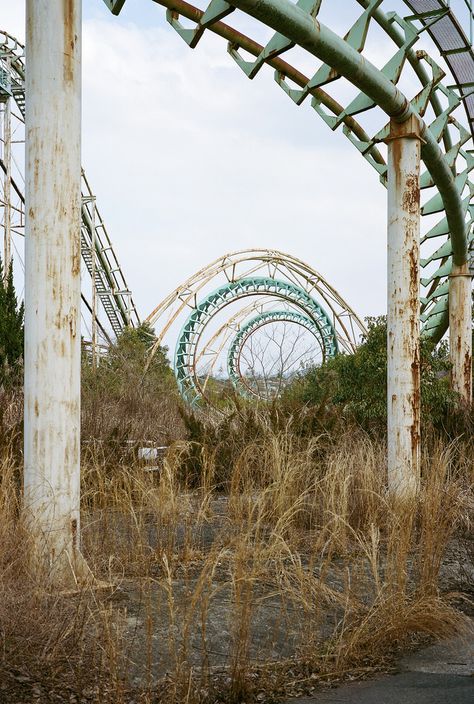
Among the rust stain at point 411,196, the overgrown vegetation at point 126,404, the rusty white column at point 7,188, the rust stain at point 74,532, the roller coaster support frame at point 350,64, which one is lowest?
the rust stain at point 74,532

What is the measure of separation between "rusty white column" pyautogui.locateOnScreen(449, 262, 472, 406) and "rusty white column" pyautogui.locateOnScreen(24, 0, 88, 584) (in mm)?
8992

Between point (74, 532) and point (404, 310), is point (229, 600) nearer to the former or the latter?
point (74, 532)

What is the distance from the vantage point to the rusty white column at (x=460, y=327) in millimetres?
12375

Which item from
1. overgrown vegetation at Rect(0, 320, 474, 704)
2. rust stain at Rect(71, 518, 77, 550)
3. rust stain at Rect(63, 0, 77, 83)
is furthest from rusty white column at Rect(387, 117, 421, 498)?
rust stain at Rect(63, 0, 77, 83)

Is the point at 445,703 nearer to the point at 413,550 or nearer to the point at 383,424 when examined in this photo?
the point at 413,550

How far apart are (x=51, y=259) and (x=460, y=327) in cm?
924

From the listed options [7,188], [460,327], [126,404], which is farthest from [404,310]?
[7,188]

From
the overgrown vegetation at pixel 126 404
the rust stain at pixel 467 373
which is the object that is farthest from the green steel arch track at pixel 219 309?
the rust stain at pixel 467 373

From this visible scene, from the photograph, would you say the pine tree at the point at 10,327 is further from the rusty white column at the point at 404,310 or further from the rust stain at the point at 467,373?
the rusty white column at the point at 404,310

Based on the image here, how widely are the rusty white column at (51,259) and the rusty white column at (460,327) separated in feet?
29.5

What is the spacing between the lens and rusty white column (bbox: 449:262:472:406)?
1238 cm

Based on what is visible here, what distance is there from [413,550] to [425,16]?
5.23 meters

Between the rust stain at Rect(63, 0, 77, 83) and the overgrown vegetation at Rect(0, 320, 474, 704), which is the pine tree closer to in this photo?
the overgrown vegetation at Rect(0, 320, 474, 704)

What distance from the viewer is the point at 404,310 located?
23.9 feet
